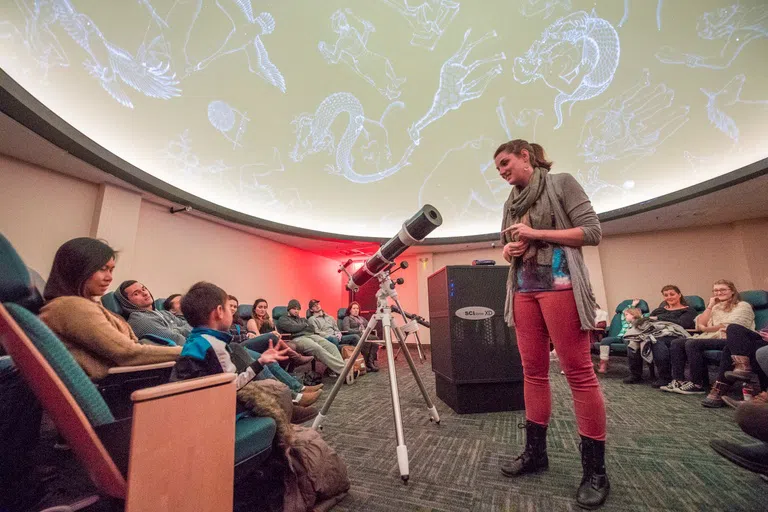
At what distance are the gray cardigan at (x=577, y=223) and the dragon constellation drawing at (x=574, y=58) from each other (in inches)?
129

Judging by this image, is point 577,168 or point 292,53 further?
point 577,168

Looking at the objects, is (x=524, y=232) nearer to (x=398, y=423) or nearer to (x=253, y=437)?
(x=398, y=423)

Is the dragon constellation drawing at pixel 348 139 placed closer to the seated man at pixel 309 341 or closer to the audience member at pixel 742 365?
the seated man at pixel 309 341

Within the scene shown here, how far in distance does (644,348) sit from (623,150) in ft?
10.1

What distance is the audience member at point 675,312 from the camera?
3.35 metres

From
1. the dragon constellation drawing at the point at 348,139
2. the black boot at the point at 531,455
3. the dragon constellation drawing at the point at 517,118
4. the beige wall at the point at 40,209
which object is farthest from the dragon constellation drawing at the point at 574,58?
the beige wall at the point at 40,209

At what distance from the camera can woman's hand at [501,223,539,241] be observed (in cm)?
121

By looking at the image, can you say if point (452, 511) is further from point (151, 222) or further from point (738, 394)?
point (151, 222)

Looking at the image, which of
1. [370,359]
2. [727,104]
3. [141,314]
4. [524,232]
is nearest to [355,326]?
[370,359]

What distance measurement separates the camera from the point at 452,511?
3.58 feet

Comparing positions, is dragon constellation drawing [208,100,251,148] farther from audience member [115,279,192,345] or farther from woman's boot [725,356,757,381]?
woman's boot [725,356,757,381]

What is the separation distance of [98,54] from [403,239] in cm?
377

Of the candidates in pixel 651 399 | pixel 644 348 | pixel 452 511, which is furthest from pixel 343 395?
pixel 644 348

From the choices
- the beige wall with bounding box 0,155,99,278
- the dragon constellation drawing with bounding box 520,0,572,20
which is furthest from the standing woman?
the beige wall with bounding box 0,155,99,278
